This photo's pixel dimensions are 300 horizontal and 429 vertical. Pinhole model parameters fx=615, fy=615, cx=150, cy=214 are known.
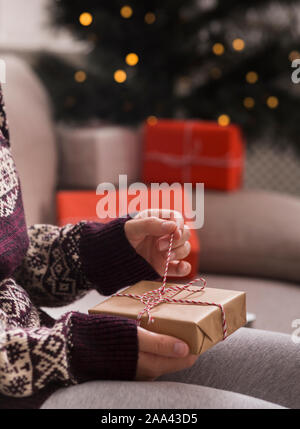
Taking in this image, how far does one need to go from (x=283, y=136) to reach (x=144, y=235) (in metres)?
1.16

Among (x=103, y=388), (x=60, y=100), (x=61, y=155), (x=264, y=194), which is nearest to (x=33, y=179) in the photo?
(x=61, y=155)

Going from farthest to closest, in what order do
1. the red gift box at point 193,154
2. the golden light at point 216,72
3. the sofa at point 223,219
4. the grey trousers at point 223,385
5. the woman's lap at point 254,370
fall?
the golden light at point 216,72 < the red gift box at point 193,154 < the sofa at point 223,219 < the woman's lap at point 254,370 < the grey trousers at point 223,385

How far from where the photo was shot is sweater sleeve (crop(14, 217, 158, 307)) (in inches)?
29.2

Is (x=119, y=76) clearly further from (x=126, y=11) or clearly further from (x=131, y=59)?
(x=126, y=11)

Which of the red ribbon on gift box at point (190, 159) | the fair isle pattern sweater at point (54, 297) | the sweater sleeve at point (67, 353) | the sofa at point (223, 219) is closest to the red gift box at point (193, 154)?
the red ribbon on gift box at point (190, 159)

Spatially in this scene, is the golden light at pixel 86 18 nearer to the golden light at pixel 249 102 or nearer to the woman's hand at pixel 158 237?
the golden light at pixel 249 102

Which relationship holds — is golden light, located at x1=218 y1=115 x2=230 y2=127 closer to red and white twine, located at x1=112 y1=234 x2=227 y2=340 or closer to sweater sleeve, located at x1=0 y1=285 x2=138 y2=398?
red and white twine, located at x1=112 y1=234 x2=227 y2=340

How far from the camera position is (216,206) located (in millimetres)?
1405

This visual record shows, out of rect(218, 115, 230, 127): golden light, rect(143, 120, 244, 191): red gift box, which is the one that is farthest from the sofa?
rect(218, 115, 230, 127): golden light

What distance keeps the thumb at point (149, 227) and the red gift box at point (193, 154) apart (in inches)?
33.1

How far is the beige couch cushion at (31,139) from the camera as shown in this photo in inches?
48.1

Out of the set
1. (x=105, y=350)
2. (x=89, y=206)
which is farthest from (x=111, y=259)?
(x=89, y=206)
